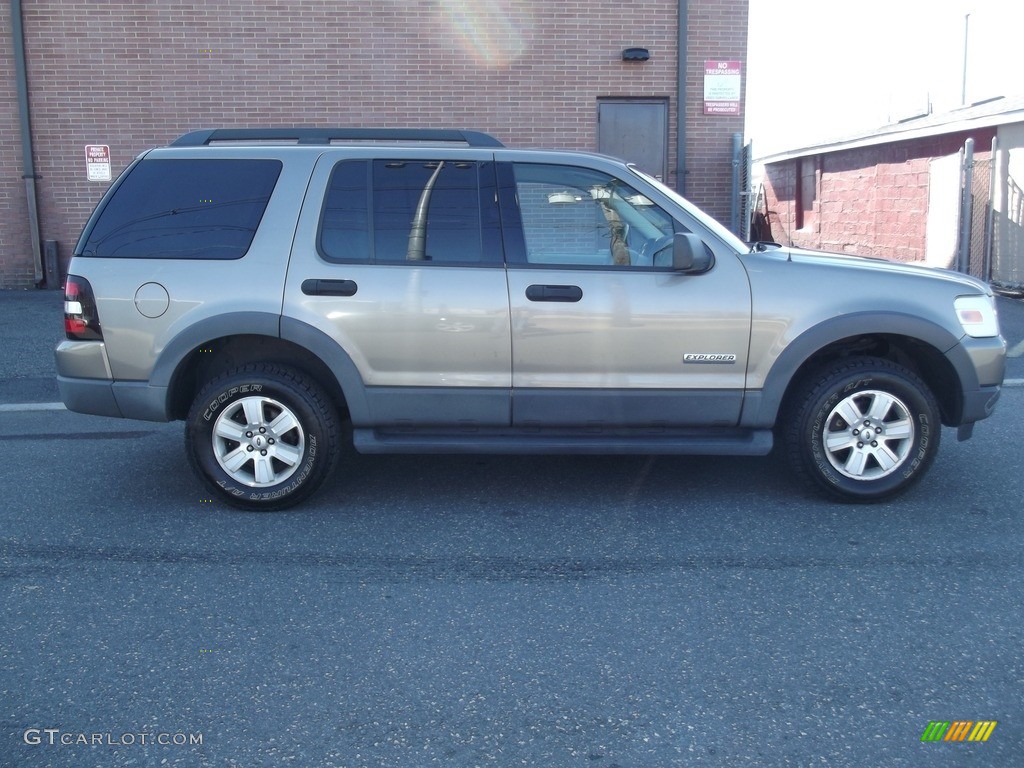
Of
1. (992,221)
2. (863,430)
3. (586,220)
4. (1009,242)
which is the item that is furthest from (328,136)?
(992,221)

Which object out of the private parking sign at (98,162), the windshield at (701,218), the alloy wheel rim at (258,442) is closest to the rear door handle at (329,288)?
the alloy wheel rim at (258,442)

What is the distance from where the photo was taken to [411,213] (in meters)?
5.33

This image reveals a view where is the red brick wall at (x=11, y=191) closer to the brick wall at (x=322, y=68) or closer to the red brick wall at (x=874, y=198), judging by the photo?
the brick wall at (x=322, y=68)

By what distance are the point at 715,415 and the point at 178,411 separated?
115 inches

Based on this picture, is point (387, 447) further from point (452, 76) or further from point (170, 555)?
point (452, 76)

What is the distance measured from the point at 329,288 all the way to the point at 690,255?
1.86 metres

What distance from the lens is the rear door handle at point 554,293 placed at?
517cm

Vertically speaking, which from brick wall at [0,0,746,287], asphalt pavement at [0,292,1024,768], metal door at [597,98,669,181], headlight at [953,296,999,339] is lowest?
asphalt pavement at [0,292,1024,768]

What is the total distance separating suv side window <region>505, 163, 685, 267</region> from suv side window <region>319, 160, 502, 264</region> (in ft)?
0.68

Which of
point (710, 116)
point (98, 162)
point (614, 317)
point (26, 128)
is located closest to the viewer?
point (614, 317)

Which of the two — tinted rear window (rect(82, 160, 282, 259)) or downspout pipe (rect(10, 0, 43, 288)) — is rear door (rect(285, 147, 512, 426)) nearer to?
tinted rear window (rect(82, 160, 282, 259))

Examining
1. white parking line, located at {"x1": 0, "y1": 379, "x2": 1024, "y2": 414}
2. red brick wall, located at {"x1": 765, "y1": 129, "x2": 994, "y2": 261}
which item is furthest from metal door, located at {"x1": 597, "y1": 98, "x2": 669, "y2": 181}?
white parking line, located at {"x1": 0, "y1": 379, "x2": 1024, "y2": 414}

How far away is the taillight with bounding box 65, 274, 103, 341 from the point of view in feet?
17.3

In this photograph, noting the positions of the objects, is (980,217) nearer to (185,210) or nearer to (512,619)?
(185,210)
